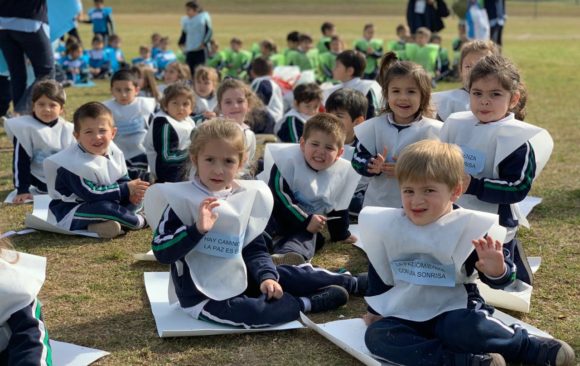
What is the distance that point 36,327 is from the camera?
3.43 metres

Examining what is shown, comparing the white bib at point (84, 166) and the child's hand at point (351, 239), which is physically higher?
the white bib at point (84, 166)

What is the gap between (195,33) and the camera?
1733 cm

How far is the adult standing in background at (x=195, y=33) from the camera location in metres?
17.3

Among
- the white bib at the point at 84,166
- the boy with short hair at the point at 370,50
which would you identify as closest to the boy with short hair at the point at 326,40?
the boy with short hair at the point at 370,50

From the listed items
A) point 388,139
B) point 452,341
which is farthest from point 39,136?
point 452,341

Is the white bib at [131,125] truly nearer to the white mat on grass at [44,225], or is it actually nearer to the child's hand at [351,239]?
the white mat on grass at [44,225]

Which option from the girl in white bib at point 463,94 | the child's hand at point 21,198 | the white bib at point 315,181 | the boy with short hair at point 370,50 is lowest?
the boy with short hair at point 370,50

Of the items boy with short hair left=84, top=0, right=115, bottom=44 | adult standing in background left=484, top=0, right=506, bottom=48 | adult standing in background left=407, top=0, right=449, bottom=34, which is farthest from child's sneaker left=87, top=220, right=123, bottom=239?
boy with short hair left=84, top=0, right=115, bottom=44

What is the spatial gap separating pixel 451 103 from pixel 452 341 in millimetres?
3050

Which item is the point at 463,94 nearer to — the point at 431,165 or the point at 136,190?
the point at 136,190

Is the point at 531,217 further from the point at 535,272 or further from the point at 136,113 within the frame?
the point at 136,113

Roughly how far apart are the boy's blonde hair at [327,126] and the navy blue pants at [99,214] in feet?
4.81

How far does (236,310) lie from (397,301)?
810mm

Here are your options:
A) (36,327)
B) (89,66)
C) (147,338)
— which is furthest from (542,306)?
(89,66)
